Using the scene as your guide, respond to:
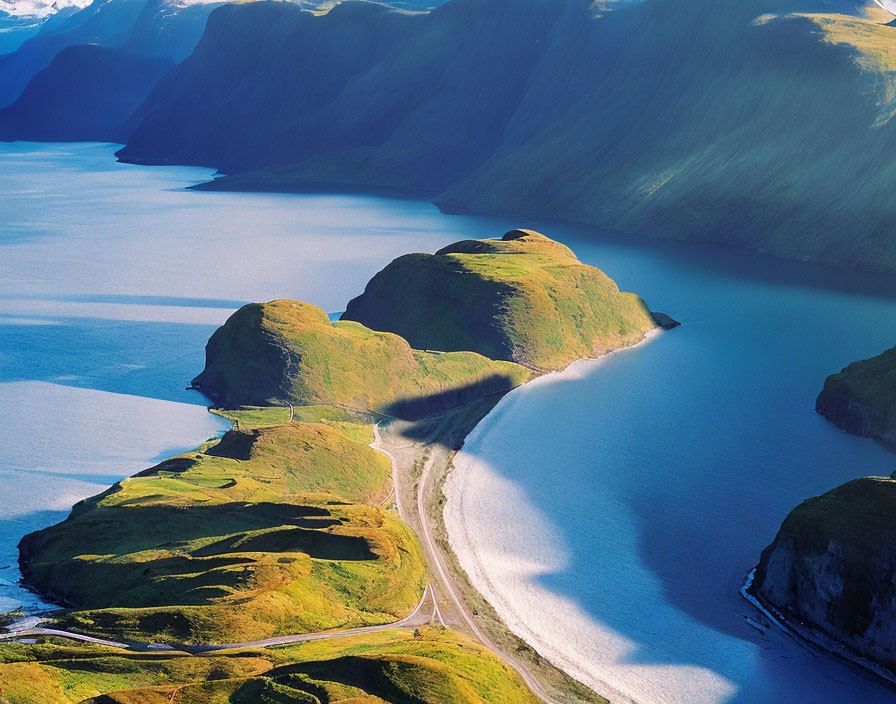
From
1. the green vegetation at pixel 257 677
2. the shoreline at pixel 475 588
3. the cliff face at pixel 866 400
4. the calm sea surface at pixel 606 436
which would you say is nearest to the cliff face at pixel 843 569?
the calm sea surface at pixel 606 436

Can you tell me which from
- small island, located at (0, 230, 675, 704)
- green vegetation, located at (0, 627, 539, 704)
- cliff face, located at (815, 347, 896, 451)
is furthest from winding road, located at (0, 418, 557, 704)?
cliff face, located at (815, 347, 896, 451)

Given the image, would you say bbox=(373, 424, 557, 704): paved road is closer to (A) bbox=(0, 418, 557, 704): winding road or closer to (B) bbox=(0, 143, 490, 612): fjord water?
(A) bbox=(0, 418, 557, 704): winding road

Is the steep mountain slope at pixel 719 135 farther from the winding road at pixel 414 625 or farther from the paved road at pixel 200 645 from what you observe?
the paved road at pixel 200 645

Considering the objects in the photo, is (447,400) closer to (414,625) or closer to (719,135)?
(414,625)

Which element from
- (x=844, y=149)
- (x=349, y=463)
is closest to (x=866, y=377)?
(x=349, y=463)

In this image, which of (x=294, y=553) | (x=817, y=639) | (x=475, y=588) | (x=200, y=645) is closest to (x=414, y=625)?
(x=475, y=588)
